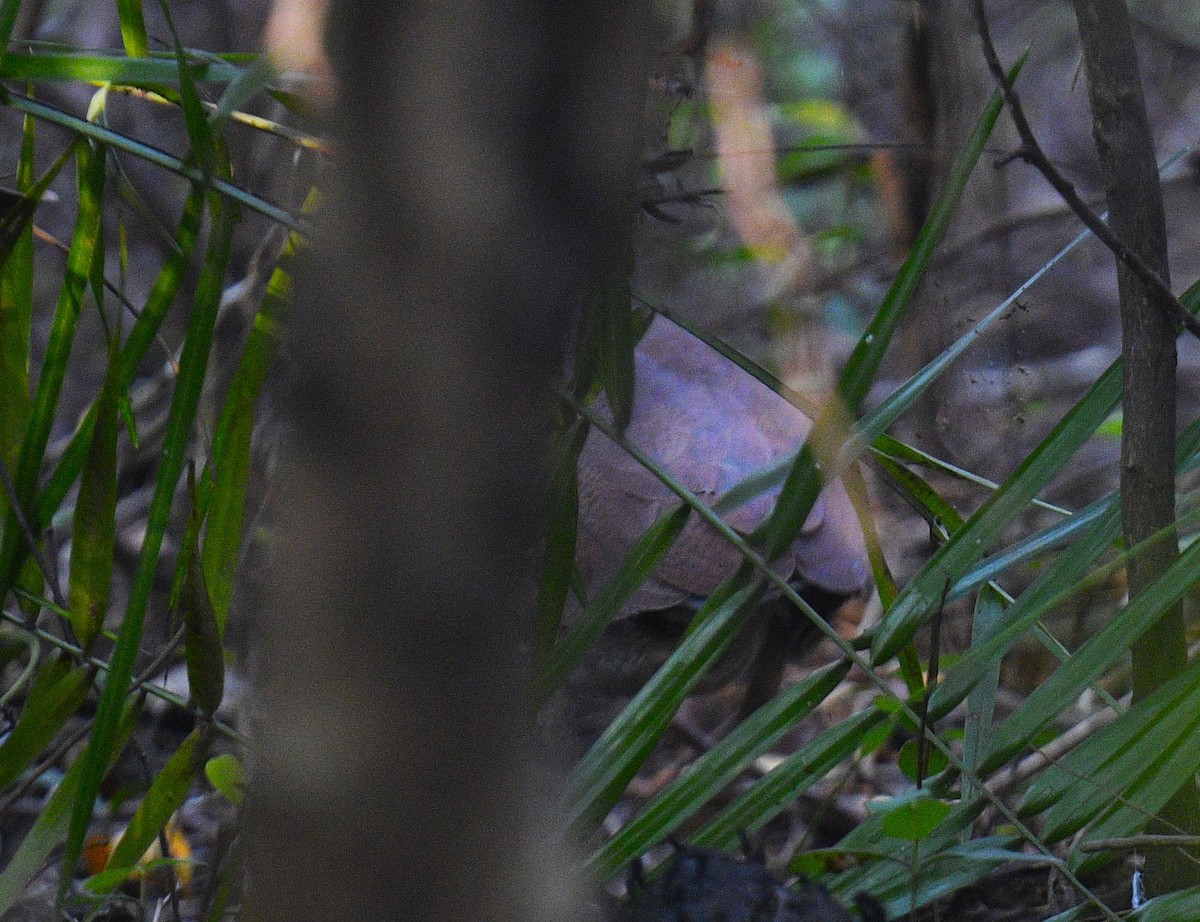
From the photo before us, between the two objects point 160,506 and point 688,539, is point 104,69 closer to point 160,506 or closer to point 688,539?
point 160,506

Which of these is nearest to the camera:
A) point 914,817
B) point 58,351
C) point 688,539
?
point 914,817

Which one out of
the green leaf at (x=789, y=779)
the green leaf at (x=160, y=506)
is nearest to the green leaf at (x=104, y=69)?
the green leaf at (x=160, y=506)

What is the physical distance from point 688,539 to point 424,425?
1.31 metres

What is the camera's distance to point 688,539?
171 cm

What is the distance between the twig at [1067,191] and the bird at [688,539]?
658mm

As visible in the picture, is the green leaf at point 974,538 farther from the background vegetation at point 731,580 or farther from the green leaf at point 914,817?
the green leaf at point 914,817

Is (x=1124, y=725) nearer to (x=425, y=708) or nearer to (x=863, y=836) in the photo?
(x=863, y=836)

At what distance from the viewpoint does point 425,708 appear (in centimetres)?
42

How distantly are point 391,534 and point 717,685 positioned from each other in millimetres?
1527

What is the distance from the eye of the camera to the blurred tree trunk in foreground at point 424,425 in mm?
393

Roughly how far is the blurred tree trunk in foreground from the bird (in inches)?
44.1

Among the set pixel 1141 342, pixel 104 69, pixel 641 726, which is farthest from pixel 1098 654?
pixel 104 69

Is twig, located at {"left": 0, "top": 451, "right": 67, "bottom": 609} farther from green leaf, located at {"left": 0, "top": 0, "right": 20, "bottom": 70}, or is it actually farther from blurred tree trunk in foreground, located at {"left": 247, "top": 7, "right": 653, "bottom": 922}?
blurred tree trunk in foreground, located at {"left": 247, "top": 7, "right": 653, "bottom": 922}

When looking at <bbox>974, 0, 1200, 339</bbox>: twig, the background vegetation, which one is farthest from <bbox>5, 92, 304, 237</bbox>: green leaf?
<bbox>974, 0, 1200, 339</bbox>: twig
